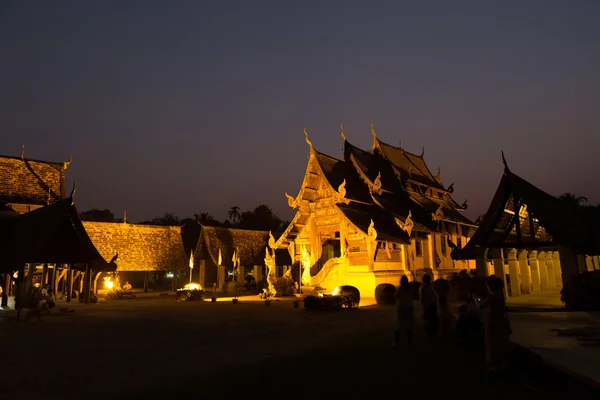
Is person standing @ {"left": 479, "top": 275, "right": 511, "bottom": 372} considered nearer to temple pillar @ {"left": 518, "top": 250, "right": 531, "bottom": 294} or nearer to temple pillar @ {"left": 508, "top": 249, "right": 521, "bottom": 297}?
temple pillar @ {"left": 508, "top": 249, "right": 521, "bottom": 297}

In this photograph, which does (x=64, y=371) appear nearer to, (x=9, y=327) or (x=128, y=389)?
(x=128, y=389)

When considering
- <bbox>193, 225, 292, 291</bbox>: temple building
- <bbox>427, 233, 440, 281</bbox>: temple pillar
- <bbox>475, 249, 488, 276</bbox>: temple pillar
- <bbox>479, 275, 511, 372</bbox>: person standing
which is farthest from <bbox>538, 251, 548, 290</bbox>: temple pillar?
<bbox>193, 225, 292, 291</bbox>: temple building

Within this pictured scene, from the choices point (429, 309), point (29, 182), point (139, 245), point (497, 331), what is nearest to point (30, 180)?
point (29, 182)

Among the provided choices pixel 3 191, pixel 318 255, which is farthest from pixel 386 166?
pixel 3 191

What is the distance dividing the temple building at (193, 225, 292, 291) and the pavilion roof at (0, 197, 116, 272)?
527 inches

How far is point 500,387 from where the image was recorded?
5531 millimetres

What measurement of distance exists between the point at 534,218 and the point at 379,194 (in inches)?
516

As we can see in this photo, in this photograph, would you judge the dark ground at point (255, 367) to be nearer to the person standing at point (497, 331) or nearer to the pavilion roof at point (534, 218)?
the person standing at point (497, 331)

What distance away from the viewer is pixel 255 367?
6.68 meters

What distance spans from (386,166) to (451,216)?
6.18 m

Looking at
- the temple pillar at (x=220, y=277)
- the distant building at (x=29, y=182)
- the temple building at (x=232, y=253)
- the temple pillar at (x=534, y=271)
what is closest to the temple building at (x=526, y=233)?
the temple pillar at (x=534, y=271)

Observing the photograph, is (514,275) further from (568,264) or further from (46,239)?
(46,239)

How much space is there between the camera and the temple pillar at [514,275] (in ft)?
61.1

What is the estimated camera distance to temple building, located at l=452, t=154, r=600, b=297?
12734mm
